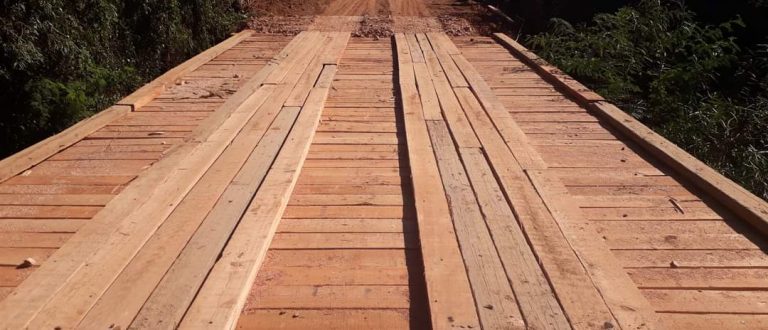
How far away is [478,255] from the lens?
237cm

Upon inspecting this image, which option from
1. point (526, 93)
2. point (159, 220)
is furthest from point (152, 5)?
point (159, 220)

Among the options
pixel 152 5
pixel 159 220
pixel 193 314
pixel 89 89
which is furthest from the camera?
pixel 152 5

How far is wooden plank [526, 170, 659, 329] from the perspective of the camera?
79.0 inches

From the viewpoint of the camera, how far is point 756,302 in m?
A: 2.13

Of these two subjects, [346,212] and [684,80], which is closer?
[346,212]

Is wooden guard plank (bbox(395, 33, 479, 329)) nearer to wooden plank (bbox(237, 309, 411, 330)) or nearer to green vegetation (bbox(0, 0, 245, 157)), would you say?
wooden plank (bbox(237, 309, 411, 330))

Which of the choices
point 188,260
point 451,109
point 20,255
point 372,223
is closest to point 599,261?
point 372,223

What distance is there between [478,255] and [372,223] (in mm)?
544

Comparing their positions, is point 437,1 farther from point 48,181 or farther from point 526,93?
point 48,181

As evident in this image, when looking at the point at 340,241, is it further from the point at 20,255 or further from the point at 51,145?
the point at 51,145

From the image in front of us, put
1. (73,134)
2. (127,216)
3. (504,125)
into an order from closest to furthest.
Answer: (127,216)
(73,134)
(504,125)

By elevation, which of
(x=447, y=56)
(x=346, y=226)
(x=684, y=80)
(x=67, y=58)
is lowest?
(x=684, y=80)

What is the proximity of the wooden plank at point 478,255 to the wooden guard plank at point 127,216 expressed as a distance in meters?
1.21

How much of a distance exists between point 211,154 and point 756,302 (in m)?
2.60
